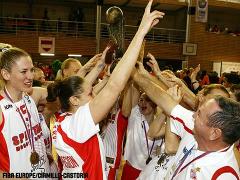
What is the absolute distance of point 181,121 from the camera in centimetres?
265

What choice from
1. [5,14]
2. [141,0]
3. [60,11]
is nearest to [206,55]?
[141,0]

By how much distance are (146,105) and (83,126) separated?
1.76m

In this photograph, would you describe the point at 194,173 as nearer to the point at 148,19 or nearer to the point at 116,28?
the point at 148,19

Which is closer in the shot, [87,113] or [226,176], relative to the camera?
[226,176]

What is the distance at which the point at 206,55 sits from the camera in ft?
63.7

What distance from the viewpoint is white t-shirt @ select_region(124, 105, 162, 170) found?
3982 mm

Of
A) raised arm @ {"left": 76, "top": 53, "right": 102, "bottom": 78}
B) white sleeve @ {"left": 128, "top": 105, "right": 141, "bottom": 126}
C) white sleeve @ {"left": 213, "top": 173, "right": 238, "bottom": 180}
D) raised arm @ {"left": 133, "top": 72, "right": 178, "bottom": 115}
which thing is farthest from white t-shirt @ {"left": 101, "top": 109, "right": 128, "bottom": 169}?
white sleeve @ {"left": 213, "top": 173, "right": 238, "bottom": 180}

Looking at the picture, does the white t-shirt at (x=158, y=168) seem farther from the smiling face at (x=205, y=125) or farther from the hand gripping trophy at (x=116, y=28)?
the hand gripping trophy at (x=116, y=28)

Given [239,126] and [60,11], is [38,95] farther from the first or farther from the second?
[60,11]

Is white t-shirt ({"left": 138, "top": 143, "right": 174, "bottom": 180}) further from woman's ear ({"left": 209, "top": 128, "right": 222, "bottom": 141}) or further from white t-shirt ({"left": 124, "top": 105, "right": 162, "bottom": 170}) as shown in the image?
woman's ear ({"left": 209, "top": 128, "right": 222, "bottom": 141})

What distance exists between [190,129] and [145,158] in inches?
59.3

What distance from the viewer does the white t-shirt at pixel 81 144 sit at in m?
2.37

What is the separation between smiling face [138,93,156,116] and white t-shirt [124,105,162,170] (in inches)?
2.5

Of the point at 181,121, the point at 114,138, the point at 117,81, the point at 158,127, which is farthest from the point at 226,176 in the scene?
the point at 114,138
